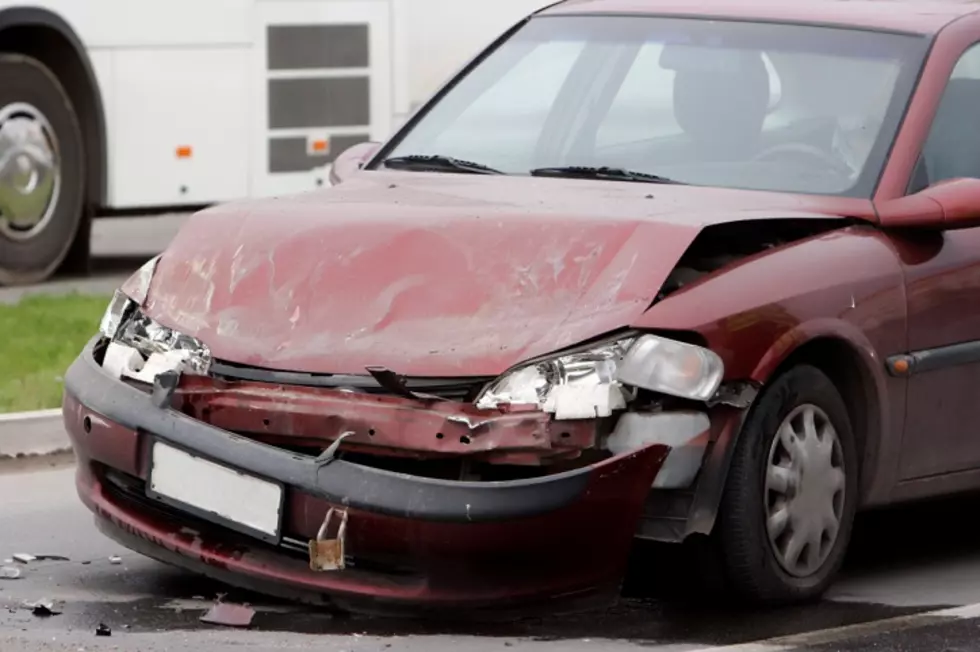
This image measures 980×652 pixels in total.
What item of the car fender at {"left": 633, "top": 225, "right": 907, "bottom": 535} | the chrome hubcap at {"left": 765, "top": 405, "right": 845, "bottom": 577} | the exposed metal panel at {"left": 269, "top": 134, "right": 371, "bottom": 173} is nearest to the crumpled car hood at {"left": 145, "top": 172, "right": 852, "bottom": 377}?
the car fender at {"left": 633, "top": 225, "right": 907, "bottom": 535}

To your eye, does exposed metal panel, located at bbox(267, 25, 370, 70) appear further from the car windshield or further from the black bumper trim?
the black bumper trim

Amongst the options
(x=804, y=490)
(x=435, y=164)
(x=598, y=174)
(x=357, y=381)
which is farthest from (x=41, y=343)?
(x=804, y=490)

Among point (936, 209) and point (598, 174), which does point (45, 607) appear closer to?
point (598, 174)

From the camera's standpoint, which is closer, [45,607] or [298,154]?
[45,607]

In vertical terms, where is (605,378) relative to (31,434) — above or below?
above

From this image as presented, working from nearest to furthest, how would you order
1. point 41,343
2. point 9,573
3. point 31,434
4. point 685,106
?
point 9,573 < point 685,106 < point 31,434 < point 41,343

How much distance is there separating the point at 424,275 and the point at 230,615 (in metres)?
0.93

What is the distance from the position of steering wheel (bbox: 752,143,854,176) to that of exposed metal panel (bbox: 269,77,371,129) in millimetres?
8262

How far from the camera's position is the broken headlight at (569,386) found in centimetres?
575

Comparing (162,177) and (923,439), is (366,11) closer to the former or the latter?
(162,177)

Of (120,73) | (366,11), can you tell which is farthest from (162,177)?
(366,11)

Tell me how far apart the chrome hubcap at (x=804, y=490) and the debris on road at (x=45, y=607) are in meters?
1.73

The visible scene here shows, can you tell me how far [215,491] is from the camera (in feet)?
19.4

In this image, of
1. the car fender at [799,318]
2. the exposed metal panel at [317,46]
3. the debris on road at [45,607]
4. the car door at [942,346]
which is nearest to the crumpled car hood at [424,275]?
the car fender at [799,318]
